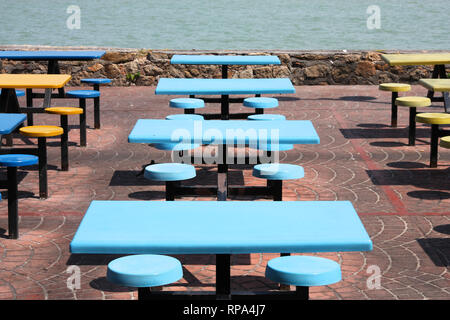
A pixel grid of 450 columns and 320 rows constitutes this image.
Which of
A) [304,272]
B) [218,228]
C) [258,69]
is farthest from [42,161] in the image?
[258,69]

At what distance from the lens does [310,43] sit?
41500mm

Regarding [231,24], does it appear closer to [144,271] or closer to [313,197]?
[313,197]

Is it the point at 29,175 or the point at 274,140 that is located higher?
the point at 274,140

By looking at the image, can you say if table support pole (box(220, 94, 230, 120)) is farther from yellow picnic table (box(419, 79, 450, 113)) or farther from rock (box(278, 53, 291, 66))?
rock (box(278, 53, 291, 66))

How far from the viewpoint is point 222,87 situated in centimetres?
971

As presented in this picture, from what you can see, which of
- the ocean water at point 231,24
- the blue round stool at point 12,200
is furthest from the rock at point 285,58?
the ocean water at point 231,24

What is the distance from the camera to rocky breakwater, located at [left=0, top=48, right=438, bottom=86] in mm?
15430

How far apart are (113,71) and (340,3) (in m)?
50.0

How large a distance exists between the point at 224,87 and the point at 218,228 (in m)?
5.47

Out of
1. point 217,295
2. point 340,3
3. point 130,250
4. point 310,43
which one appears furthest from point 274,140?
point 340,3

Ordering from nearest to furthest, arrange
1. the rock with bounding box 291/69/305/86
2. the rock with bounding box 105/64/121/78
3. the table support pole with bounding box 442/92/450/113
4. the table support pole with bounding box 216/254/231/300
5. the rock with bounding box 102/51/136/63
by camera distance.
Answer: the table support pole with bounding box 216/254/231/300, the table support pole with bounding box 442/92/450/113, the rock with bounding box 102/51/136/63, the rock with bounding box 105/64/121/78, the rock with bounding box 291/69/305/86

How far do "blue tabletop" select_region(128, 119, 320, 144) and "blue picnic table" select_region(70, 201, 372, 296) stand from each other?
1882 millimetres

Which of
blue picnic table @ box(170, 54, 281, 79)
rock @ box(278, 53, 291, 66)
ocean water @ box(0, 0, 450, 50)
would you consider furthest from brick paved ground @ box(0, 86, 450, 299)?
ocean water @ box(0, 0, 450, 50)
